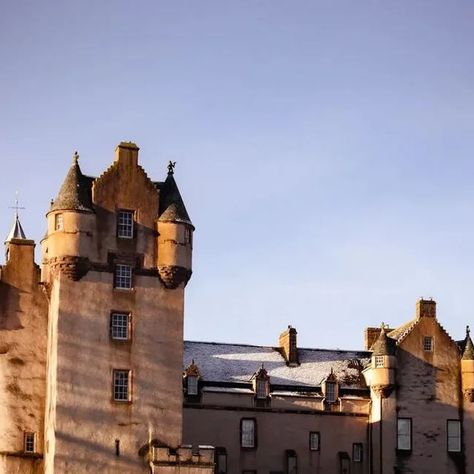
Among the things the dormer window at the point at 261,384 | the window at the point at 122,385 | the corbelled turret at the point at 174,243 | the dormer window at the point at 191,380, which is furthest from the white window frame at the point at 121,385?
the dormer window at the point at 261,384

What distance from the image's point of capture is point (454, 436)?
9912 cm

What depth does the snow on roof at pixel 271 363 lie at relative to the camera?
98250 mm

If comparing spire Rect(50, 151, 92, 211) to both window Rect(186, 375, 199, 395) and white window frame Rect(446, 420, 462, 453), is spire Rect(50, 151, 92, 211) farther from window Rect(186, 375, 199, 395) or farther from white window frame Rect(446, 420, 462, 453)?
white window frame Rect(446, 420, 462, 453)

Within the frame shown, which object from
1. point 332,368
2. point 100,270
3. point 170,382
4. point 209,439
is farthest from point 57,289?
point 332,368

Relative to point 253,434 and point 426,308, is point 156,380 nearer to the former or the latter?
point 253,434

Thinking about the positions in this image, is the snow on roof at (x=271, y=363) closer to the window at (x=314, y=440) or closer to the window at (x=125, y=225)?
the window at (x=314, y=440)

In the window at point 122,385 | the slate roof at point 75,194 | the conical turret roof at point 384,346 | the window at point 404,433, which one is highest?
the slate roof at point 75,194

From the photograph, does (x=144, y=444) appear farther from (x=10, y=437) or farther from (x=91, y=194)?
(x=91, y=194)

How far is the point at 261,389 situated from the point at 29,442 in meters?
19.4

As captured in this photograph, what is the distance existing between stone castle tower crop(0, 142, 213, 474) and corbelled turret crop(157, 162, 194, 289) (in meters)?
0.07

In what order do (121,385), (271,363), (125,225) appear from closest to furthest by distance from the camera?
1. (121,385)
2. (125,225)
3. (271,363)

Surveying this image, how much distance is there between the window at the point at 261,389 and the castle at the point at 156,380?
4.1 inches

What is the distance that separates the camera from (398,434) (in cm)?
9819

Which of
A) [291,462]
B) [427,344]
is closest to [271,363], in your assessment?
[291,462]
